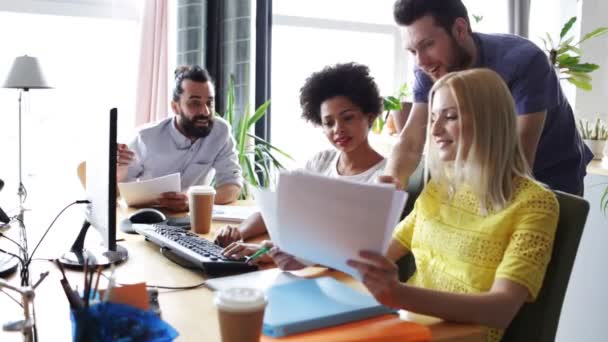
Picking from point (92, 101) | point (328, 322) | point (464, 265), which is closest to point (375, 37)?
point (92, 101)

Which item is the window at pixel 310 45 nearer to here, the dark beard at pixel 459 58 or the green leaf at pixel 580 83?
the green leaf at pixel 580 83

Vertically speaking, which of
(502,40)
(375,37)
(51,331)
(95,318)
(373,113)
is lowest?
(51,331)

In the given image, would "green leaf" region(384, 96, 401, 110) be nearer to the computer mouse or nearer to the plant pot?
the plant pot

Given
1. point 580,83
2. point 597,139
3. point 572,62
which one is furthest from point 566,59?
point 597,139

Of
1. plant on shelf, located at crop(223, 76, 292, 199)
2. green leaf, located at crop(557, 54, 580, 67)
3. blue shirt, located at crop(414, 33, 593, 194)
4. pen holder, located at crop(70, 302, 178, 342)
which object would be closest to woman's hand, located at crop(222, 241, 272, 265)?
pen holder, located at crop(70, 302, 178, 342)

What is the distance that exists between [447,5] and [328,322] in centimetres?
100

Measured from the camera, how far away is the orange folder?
3.07 feet

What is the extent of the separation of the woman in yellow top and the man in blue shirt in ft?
1.12

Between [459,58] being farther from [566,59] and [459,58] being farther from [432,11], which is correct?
[566,59]

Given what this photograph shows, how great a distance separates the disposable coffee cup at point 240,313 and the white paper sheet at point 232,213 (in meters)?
1.01

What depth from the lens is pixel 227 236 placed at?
5.08 feet

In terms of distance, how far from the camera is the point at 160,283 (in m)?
1.24

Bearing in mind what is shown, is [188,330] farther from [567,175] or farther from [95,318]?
[567,175]

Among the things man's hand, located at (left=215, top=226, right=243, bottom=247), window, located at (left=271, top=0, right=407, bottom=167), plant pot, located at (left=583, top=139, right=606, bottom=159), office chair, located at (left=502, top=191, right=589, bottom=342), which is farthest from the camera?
window, located at (left=271, top=0, right=407, bottom=167)
